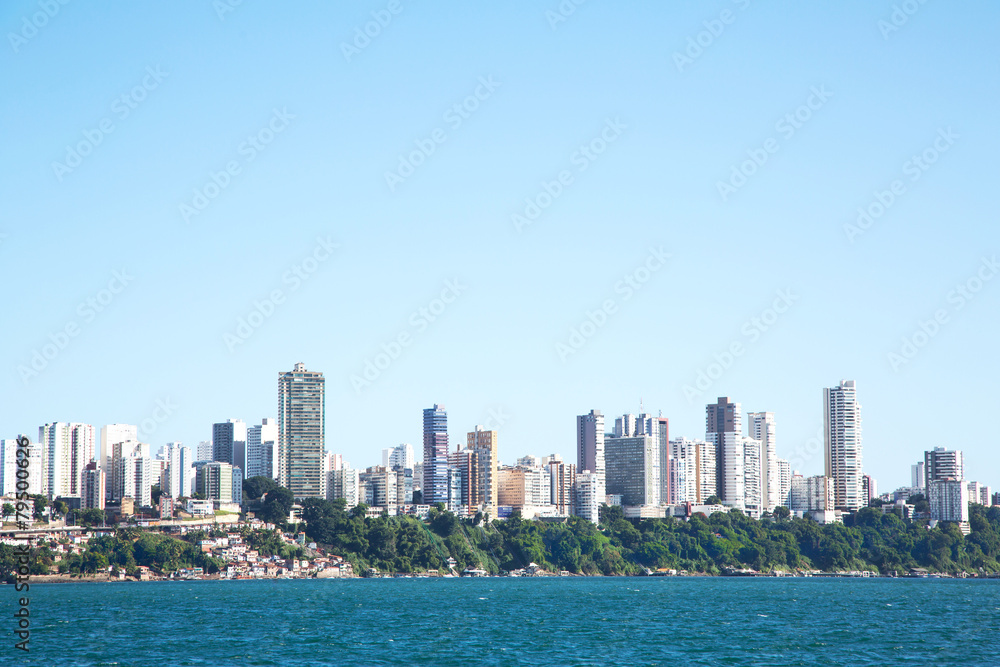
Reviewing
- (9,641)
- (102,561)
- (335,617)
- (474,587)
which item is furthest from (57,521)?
(9,641)

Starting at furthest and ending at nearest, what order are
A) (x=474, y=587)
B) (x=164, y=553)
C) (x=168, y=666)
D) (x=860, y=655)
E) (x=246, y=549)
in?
(x=246, y=549), (x=164, y=553), (x=474, y=587), (x=860, y=655), (x=168, y=666)

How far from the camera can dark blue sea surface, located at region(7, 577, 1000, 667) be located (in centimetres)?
7325

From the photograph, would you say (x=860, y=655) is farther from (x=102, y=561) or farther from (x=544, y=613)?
(x=102, y=561)

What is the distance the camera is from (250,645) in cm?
7862

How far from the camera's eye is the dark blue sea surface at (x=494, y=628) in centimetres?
7325

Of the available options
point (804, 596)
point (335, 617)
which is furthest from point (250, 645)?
point (804, 596)

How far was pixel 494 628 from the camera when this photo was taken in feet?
309

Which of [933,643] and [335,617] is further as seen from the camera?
[335,617]

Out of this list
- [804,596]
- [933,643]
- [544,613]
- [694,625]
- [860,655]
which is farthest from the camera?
[804,596]

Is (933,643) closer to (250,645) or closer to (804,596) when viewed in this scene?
(250,645)

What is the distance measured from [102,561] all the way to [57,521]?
21.1 meters

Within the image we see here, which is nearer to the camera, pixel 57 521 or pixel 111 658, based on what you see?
pixel 111 658

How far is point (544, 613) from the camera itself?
11181cm

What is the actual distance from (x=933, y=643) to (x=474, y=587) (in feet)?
309
